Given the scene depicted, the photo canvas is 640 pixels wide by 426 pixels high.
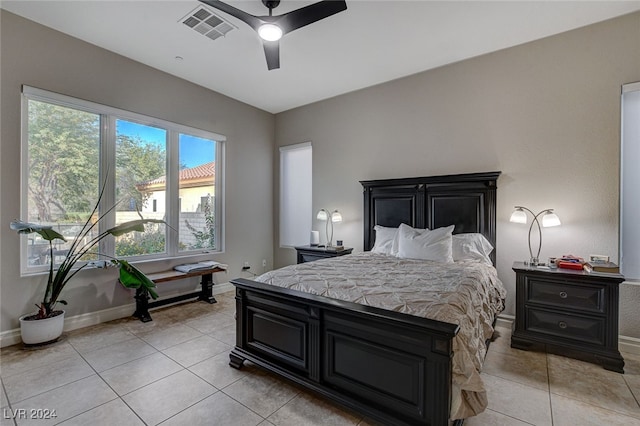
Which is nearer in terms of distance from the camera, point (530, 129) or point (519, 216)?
point (519, 216)

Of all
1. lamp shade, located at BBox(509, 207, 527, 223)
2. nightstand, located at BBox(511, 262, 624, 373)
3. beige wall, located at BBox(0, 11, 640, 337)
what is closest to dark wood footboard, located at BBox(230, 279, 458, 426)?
nightstand, located at BBox(511, 262, 624, 373)

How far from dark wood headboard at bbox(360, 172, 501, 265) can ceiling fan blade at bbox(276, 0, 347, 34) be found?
2.37m

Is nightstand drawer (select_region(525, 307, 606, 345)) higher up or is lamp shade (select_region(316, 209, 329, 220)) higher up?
lamp shade (select_region(316, 209, 329, 220))

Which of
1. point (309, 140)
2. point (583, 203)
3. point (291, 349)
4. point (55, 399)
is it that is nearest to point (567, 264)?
point (583, 203)

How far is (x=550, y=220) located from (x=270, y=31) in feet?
10.7

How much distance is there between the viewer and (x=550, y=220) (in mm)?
2941

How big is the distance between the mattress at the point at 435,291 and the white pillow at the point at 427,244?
0.15m

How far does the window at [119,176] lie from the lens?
309 centimetres

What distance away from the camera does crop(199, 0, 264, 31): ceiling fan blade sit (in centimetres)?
218

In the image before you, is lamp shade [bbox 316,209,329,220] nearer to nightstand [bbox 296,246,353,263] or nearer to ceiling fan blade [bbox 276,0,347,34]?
nightstand [bbox 296,246,353,263]

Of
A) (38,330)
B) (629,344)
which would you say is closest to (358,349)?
(629,344)

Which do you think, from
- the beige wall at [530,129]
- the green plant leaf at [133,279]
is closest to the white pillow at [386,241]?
the beige wall at [530,129]

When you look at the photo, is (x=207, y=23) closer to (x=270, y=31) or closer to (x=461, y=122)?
(x=270, y=31)

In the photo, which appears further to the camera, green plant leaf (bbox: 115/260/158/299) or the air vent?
green plant leaf (bbox: 115/260/158/299)
